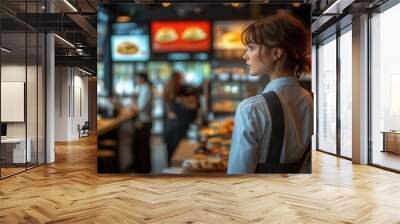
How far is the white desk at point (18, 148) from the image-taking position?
6512 millimetres

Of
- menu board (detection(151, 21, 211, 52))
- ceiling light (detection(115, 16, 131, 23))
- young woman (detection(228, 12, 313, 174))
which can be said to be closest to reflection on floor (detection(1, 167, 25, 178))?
ceiling light (detection(115, 16, 131, 23))

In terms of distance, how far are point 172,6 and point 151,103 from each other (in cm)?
Result: 130

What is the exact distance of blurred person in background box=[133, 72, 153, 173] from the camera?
5301 millimetres

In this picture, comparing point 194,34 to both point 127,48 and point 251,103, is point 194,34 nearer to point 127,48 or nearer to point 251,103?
point 127,48

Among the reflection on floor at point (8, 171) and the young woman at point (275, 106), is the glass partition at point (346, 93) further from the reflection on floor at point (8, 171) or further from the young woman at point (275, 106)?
the reflection on floor at point (8, 171)

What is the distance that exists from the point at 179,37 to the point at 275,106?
→ 1.52m

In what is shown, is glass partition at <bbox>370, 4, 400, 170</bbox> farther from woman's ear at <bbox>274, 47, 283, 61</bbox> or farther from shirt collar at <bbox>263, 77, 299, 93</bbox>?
woman's ear at <bbox>274, 47, 283, 61</bbox>

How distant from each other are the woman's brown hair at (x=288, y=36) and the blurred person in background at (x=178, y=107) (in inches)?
39.9

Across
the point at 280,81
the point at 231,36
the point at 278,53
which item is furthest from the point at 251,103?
the point at 231,36

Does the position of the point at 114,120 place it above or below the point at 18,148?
above

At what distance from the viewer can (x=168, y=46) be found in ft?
17.0

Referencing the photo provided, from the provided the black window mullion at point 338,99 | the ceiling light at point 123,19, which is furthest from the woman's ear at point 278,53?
the black window mullion at point 338,99

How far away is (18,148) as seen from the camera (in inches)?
274

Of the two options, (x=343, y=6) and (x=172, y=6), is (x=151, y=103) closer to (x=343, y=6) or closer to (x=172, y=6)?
(x=172, y=6)
